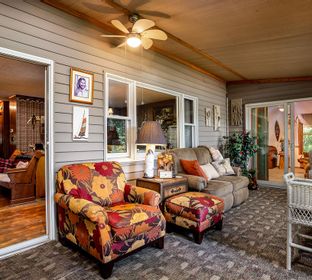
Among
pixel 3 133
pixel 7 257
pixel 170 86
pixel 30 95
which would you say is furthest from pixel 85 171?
pixel 3 133

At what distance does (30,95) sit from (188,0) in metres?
6.18

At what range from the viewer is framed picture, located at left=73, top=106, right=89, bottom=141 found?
3014 millimetres

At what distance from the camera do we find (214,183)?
3.81 metres

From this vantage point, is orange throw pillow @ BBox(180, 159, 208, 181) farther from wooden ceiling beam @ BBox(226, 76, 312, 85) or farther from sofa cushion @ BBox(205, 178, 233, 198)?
wooden ceiling beam @ BBox(226, 76, 312, 85)

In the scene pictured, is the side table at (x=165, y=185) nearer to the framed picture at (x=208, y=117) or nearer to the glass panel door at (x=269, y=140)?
the framed picture at (x=208, y=117)

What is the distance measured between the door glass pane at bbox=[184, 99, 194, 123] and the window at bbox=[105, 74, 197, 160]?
0.14ft

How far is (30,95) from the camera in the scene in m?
7.14

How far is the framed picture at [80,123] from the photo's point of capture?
301 centimetres

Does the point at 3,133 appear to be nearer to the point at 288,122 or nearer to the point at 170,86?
the point at 170,86

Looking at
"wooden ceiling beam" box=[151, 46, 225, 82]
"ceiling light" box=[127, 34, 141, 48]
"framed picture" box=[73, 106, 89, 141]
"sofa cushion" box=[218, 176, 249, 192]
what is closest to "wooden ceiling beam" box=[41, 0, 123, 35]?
"ceiling light" box=[127, 34, 141, 48]

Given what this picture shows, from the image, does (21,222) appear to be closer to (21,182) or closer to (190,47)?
(21,182)

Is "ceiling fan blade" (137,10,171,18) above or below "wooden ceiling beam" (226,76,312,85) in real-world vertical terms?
above

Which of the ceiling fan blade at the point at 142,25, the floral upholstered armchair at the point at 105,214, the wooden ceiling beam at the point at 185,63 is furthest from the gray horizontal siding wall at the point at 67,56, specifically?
the ceiling fan blade at the point at 142,25

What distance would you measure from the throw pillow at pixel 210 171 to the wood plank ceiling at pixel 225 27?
6.94 feet
